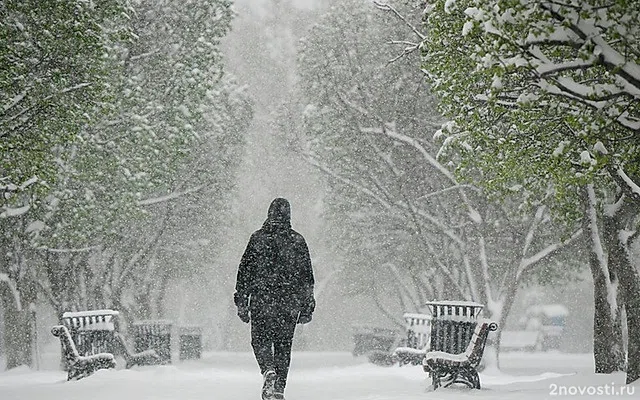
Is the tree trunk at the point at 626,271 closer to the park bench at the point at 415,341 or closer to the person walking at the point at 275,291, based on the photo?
the person walking at the point at 275,291

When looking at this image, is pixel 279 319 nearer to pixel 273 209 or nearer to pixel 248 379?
pixel 273 209

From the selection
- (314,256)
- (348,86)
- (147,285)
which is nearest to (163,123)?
(348,86)

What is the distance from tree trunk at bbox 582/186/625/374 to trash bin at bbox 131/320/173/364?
392 inches

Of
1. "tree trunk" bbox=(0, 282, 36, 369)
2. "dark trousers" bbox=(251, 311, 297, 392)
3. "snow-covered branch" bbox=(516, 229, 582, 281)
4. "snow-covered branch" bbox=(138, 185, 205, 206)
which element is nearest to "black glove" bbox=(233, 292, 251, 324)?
"dark trousers" bbox=(251, 311, 297, 392)

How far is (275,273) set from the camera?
10.0 metres

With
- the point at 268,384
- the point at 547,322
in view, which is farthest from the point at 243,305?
the point at 547,322

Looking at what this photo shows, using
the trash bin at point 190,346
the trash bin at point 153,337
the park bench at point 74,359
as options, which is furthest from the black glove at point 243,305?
the trash bin at point 190,346

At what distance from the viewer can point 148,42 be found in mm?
22156

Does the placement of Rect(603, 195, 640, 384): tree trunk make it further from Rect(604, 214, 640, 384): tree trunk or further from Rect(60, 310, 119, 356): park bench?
Rect(60, 310, 119, 356): park bench

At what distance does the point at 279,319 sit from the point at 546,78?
3.84 m

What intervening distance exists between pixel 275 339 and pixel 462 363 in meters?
2.87

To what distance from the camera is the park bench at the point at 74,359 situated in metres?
13.9

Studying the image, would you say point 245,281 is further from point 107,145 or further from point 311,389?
point 107,145

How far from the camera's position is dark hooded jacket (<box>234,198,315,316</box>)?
999 cm
